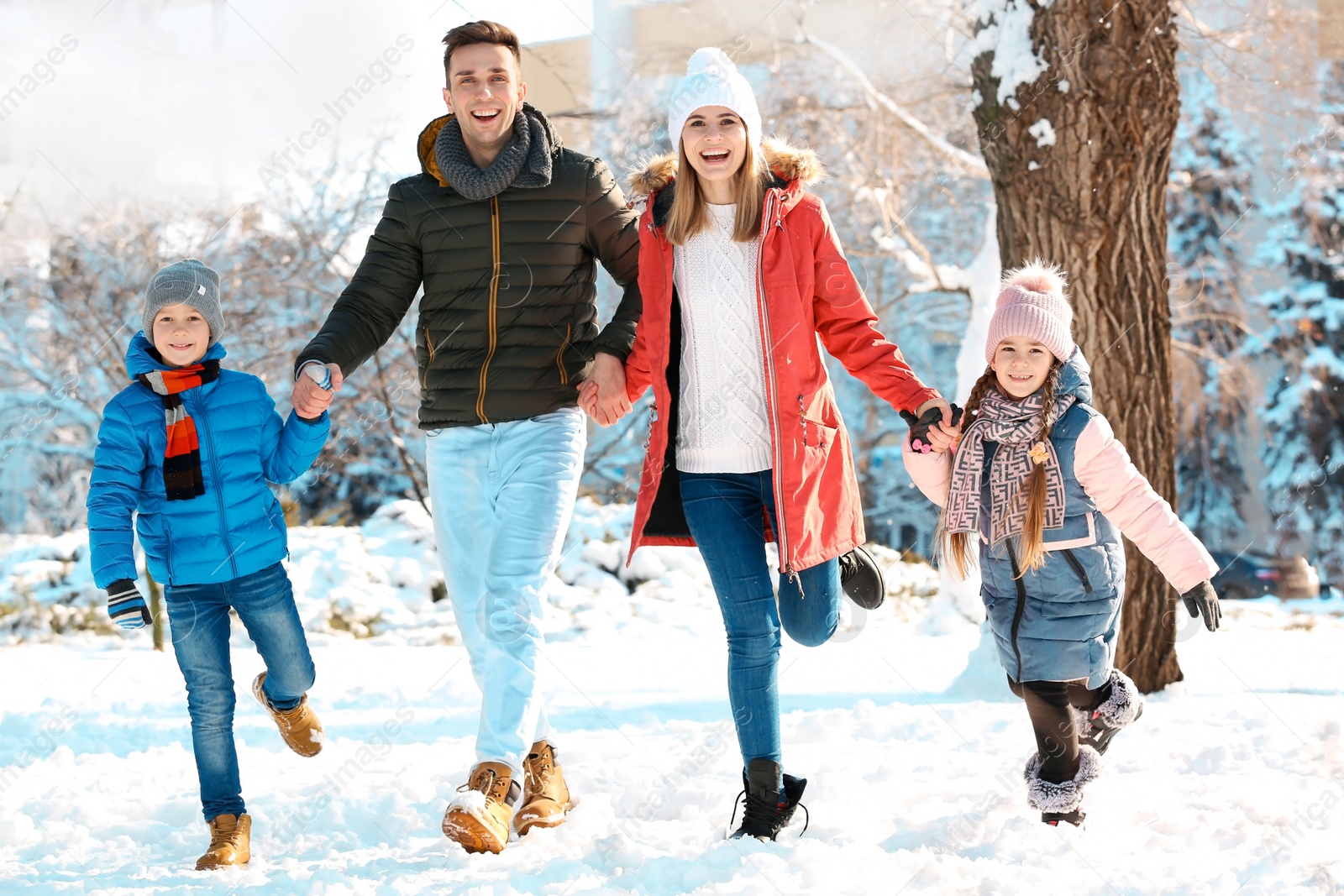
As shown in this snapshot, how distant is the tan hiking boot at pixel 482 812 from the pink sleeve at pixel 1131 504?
5.76 feet

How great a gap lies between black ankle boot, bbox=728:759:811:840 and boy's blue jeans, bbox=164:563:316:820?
140cm

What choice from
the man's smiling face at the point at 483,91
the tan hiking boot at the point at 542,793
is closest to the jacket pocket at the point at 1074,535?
the tan hiking boot at the point at 542,793

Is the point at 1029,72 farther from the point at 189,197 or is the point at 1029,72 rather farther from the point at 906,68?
the point at 189,197

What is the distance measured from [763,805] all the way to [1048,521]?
107cm

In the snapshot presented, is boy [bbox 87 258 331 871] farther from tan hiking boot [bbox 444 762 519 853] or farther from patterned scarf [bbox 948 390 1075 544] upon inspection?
patterned scarf [bbox 948 390 1075 544]

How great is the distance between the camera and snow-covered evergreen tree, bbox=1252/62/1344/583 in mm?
14539

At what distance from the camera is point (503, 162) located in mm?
3199

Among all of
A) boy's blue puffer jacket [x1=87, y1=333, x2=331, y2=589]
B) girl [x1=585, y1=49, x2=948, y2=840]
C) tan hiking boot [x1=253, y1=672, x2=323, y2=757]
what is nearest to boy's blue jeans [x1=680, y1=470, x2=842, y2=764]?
girl [x1=585, y1=49, x2=948, y2=840]

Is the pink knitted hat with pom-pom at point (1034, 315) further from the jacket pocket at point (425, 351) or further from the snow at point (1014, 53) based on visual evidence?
the snow at point (1014, 53)

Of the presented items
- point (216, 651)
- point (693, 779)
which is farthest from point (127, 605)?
point (693, 779)

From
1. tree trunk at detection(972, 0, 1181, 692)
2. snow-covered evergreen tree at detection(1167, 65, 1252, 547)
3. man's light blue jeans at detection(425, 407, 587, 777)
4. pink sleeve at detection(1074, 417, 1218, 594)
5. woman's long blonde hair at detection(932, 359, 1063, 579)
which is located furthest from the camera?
snow-covered evergreen tree at detection(1167, 65, 1252, 547)

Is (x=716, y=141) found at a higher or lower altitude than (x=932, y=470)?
higher

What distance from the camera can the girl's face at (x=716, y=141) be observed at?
300 cm

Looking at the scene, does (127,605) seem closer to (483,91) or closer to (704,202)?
(483,91)
